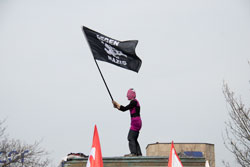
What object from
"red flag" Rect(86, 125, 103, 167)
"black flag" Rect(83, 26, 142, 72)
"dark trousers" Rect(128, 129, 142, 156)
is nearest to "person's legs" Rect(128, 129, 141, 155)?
"dark trousers" Rect(128, 129, 142, 156)

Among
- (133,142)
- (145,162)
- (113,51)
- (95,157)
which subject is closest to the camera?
(95,157)

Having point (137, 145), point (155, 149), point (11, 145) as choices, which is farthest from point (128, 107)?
point (155, 149)

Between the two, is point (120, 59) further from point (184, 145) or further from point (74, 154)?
point (184, 145)

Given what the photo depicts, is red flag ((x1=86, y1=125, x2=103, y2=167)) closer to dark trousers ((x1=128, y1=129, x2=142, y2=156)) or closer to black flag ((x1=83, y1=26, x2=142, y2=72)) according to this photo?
dark trousers ((x1=128, y1=129, x2=142, y2=156))

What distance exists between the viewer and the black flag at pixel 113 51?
11266 millimetres

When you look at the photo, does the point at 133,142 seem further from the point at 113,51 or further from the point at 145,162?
the point at 113,51

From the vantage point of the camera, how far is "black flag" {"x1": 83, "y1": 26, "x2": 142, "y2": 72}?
11.3 metres

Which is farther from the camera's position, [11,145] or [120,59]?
[11,145]

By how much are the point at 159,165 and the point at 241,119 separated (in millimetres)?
8547

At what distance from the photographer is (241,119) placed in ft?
59.3

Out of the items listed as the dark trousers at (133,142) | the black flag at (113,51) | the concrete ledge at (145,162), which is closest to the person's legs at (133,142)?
the dark trousers at (133,142)

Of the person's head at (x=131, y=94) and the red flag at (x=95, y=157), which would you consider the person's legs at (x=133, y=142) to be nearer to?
the person's head at (x=131, y=94)

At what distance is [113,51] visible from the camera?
11344 mm

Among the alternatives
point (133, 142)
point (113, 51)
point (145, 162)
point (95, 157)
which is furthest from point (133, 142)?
point (95, 157)
